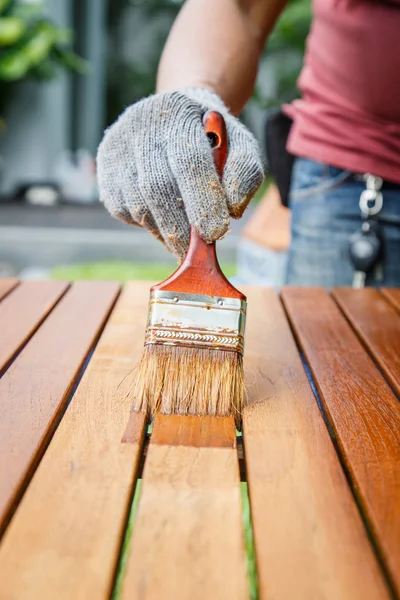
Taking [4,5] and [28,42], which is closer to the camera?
[4,5]

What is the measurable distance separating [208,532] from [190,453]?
161 mm

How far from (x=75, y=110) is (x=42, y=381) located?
7.71 m

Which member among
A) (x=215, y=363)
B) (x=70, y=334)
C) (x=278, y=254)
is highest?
(x=215, y=363)

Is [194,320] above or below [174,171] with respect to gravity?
below

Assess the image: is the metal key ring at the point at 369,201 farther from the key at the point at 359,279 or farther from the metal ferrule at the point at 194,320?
the metal ferrule at the point at 194,320

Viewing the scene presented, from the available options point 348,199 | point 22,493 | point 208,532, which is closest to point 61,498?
point 22,493

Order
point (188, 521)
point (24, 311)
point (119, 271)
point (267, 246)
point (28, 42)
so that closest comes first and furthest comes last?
1. point (188, 521)
2. point (24, 311)
3. point (267, 246)
4. point (119, 271)
5. point (28, 42)

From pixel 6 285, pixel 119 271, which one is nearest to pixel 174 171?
pixel 6 285

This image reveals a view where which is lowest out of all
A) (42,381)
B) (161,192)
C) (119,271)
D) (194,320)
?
(119,271)

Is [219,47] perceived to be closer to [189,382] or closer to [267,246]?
[189,382]

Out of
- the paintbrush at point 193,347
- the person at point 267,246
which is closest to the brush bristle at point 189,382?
the paintbrush at point 193,347

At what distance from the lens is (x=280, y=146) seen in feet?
6.47

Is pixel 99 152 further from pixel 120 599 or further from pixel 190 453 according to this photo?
pixel 120 599

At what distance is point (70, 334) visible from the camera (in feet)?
4.03
